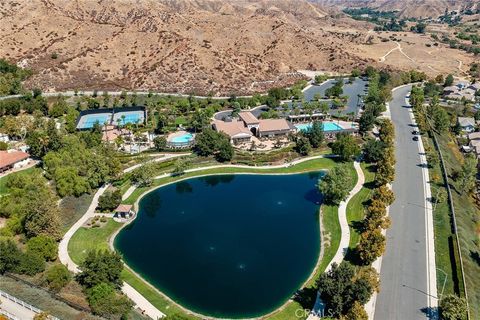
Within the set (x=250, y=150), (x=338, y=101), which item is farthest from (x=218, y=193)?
(x=338, y=101)

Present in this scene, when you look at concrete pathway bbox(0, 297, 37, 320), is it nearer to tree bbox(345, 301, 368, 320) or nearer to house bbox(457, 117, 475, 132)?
tree bbox(345, 301, 368, 320)

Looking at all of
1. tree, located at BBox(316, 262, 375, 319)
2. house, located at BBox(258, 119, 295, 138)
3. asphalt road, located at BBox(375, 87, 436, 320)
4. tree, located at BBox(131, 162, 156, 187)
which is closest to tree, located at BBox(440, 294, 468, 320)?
asphalt road, located at BBox(375, 87, 436, 320)

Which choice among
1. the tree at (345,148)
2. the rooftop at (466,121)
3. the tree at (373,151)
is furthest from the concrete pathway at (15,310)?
the rooftop at (466,121)

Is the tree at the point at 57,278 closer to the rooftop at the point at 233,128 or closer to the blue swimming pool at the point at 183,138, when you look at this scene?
the blue swimming pool at the point at 183,138

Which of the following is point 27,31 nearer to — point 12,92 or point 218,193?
Answer: point 12,92

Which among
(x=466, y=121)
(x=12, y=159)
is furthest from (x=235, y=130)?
(x=466, y=121)
